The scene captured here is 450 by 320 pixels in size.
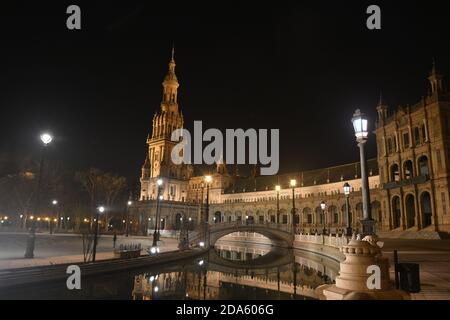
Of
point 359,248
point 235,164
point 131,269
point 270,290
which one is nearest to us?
point 359,248

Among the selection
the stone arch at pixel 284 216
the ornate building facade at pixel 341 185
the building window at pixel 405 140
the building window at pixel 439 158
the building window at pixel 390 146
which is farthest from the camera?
the stone arch at pixel 284 216

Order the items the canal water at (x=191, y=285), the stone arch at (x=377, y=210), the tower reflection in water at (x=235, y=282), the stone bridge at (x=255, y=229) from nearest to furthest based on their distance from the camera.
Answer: the canal water at (x=191, y=285), the tower reflection in water at (x=235, y=282), the stone bridge at (x=255, y=229), the stone arch at (x=377, y=210)

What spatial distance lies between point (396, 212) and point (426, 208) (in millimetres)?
4565

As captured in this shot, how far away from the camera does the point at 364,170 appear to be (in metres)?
10.1

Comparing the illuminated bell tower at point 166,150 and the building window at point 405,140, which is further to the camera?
the illuminated bell tower at point 166,150

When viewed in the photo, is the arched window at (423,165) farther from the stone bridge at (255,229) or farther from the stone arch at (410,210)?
the stone bridge at (255,229)

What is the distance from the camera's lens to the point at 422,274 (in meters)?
14.8

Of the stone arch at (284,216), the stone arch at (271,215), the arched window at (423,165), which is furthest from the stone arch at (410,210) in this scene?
the stone arch at (271,215)

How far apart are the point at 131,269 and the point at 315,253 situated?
2480 cm

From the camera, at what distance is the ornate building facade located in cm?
4284

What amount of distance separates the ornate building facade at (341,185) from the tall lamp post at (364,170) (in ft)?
97.2

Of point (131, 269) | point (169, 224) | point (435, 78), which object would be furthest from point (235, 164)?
point (131, 269)

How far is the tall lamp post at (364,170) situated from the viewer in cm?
984

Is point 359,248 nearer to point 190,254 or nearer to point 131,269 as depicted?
point 131,269
